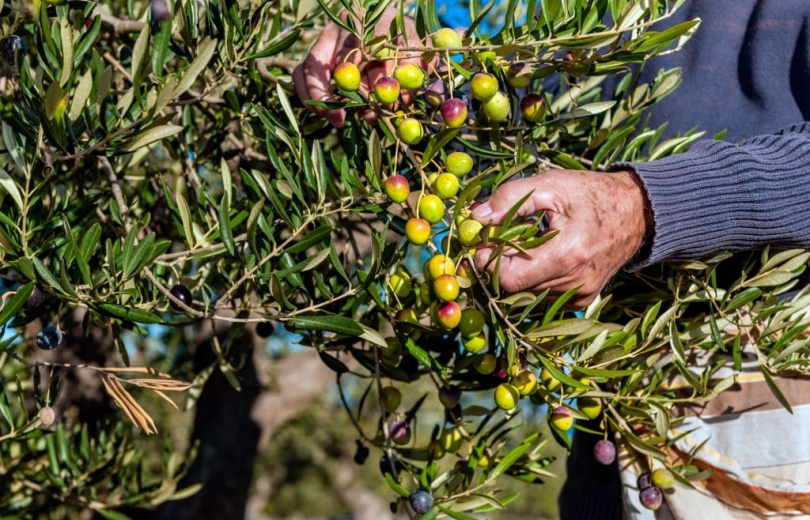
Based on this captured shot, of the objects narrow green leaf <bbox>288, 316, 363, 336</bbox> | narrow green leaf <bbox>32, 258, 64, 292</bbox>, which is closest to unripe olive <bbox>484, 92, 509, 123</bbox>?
narrow green leaf <bbox>288, 316, 363, 336</bbox>

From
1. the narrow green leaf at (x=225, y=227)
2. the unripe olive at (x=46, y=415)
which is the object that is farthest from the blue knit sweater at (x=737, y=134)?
the unripe olive at (x=46, y=415)

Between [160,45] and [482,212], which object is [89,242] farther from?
[482,212]

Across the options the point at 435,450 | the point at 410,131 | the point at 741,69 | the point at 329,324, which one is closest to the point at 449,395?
the point at 435,450

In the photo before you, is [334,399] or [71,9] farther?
[334,399]

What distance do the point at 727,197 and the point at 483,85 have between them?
0.45 m

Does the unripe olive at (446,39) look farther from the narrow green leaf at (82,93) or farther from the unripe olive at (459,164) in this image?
the narrow green leaf at (82,93)

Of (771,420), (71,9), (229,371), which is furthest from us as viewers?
(229,371)

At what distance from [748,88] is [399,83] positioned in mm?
982

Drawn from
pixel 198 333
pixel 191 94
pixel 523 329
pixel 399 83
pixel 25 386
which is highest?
pixel 399 83

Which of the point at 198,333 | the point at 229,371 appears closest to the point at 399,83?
the point at 229,371

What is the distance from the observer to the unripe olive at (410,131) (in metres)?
0.99

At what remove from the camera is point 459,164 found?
98 centimetres

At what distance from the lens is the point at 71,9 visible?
110 centimetres

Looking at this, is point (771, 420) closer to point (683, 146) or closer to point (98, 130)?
point (683, 146)
